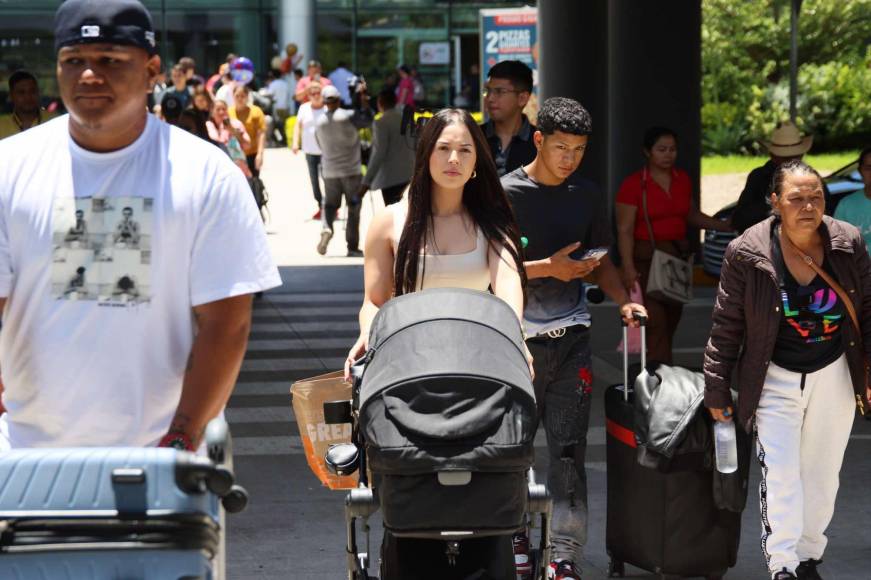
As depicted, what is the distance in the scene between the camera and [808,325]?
573 cm

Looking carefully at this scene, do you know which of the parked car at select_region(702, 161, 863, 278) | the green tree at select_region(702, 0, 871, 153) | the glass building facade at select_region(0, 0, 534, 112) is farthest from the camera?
the glass building facade at select_region(0, 0, 534, 112)

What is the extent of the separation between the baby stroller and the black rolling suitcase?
138 cm

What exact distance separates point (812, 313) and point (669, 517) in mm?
944

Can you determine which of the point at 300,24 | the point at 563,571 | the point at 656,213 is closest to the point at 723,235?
the point at 656,213

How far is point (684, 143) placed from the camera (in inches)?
593

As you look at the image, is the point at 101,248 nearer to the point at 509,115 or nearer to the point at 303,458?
the point at 509,115

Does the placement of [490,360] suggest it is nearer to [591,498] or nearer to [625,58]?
[591,498]

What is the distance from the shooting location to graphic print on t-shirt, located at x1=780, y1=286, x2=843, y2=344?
5.72 m

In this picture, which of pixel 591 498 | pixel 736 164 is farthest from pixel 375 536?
pixel 736 164

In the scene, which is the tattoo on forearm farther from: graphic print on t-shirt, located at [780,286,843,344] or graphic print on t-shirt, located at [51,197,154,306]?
graphic print on t-shirt, located at [780,286,843,344]

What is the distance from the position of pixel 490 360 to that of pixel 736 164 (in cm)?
2337

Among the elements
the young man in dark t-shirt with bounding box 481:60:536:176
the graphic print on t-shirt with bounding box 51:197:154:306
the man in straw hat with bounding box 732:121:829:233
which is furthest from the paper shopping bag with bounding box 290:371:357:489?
the man in straw hat with bounding box 732:121:829:233

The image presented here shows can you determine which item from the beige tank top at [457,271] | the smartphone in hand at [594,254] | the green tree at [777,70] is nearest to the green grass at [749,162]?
the green tree at [777,70]

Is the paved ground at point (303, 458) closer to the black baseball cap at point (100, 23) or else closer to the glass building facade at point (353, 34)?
the black baseball cap at point (100, 23)
